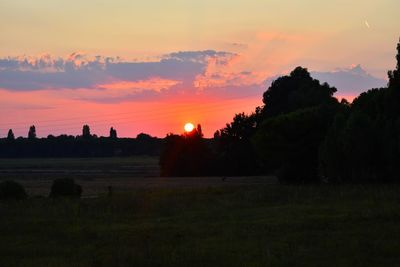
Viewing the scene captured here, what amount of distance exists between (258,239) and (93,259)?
16.6ft

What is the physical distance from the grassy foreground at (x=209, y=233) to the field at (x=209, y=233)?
0.08ft

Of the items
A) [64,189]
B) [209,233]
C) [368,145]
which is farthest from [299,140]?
[209,233]

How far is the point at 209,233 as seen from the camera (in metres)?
20.0

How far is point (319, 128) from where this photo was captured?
203 feet

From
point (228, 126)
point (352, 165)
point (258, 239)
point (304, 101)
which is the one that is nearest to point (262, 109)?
point (228, 126)

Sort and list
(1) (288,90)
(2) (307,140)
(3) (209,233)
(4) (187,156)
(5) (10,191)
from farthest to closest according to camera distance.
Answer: (4) (187,156), (1) (288,90), (2) (307,140), (5) (10,191), (3) (209,233)

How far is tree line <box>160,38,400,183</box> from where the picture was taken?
48.4 metres

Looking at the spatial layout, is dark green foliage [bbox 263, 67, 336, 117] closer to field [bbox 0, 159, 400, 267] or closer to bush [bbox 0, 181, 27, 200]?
bush [bbox 0, 181, 27, 200]

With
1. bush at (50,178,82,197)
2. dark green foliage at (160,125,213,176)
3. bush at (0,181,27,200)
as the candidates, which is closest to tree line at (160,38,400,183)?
dark green foliage at (160,125,213,176)

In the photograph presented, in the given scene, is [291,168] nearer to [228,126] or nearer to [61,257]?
[228,126]

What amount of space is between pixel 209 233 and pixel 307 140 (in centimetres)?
4312

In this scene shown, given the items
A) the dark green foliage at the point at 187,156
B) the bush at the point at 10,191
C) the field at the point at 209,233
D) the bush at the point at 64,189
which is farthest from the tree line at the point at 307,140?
the bush at the point at 10,191

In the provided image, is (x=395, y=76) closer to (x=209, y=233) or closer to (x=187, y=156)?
(x=209, y=233)

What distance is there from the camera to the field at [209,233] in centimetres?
1509
